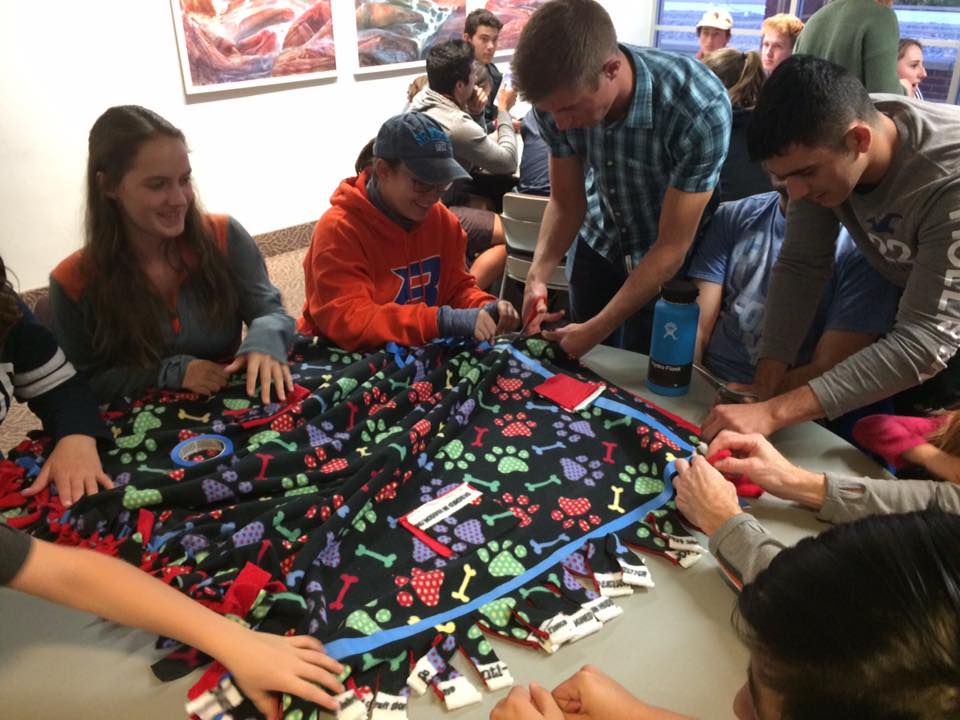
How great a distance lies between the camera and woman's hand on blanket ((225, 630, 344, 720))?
829 mm

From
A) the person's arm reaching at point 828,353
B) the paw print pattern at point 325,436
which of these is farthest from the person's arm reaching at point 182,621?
the person's arm reaching at point 828,353

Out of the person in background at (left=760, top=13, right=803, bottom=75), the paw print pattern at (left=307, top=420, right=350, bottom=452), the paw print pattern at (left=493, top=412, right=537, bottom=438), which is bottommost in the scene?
the paw print pattern at (left=493, top=412, right=537, bottom=438)

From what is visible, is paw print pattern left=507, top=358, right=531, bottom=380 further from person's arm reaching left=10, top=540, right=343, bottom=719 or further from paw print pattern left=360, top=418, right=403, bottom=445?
person's arm reaching left=10, top=540, right=343, bottom=719

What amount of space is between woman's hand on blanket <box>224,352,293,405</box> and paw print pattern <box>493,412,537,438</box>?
425 millimetres

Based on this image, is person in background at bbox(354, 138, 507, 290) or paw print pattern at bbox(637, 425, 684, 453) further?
person in background at bbox(354, 138, 507, 290)

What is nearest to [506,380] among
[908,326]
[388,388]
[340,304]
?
[388,388]

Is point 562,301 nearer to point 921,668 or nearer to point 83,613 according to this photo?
point 83,613

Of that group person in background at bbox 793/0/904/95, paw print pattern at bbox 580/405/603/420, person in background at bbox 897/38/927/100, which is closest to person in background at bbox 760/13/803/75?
person in background at bbox 897/38/927/100

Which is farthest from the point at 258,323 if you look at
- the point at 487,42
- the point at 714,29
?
the point at 714,29

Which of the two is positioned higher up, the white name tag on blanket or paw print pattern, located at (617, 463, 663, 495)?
the white name tag on blanket

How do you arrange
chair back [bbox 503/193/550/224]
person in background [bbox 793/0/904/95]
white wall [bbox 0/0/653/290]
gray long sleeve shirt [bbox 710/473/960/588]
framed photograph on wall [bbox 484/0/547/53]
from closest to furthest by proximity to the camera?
gray long sleeve shirt [bbox 710/473/960/588] → chair back [bbox 503/193/550/224] → person in background [bbox 793/0/904/95] → white wall [bbox 0/0/653/290] → framed photograph on wall [bbox 484/0/547/53]

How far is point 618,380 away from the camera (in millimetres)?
1596

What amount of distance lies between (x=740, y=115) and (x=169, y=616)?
2506 millimetres

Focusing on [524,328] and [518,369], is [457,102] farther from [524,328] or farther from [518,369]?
[518,369]
